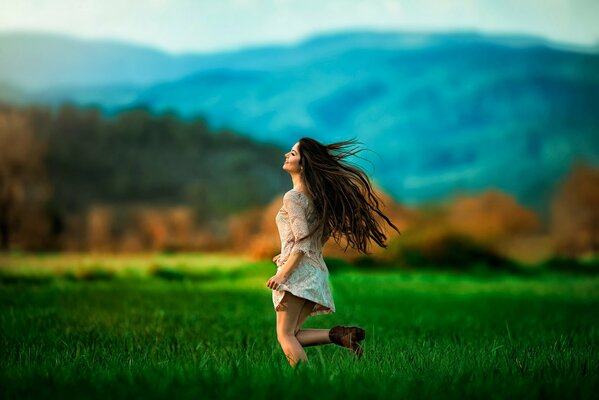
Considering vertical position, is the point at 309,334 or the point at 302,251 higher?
the point at 302,251

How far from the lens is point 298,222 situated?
17.2ft

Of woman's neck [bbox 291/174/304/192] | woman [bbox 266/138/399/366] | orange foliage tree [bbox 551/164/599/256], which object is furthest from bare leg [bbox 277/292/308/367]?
orange foliage tree [bbox 551/164/599/256]

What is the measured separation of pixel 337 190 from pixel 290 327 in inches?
37.2

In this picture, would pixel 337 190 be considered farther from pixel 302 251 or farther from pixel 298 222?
pixel 302 251

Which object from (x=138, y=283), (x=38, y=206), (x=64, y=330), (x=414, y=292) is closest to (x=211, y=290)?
(x=138, y=283)

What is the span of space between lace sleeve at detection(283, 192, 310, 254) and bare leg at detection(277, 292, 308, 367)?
0.31 metres

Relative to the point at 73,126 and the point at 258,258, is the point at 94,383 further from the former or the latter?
the point at 73,126

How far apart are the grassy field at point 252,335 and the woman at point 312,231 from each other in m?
0.21

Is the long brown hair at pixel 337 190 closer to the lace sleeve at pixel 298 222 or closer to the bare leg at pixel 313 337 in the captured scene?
the lace sleeve at pixel 298 222

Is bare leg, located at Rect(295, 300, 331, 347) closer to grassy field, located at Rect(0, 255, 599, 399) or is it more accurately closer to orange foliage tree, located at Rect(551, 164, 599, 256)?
grassy field, located at Rect(0, 255, 599, 399)

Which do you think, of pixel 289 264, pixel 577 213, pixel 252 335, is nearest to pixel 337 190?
pixel 289 264

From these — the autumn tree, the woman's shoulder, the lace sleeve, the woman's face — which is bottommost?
the lace sleeve

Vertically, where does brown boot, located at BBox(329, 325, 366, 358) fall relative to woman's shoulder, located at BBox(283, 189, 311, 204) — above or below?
below

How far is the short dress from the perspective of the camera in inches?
206
